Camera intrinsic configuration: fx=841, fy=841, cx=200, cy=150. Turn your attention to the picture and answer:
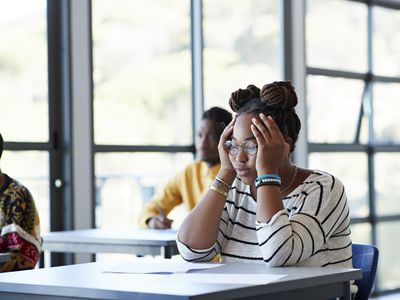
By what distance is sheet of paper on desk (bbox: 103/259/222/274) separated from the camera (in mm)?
2193

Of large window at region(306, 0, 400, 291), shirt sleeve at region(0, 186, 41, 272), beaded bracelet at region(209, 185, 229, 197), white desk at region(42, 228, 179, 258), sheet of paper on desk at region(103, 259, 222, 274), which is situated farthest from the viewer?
large window at region(306, 0, 400, 291)

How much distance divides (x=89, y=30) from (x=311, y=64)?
2240 millimetres

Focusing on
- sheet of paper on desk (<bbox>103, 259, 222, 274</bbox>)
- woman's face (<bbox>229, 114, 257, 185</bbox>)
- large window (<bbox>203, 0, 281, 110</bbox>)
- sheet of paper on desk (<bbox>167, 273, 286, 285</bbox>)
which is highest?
large window (<bbox>203, 0, 281, 110</bbox>)

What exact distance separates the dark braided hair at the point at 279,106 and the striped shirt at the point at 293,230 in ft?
0.51

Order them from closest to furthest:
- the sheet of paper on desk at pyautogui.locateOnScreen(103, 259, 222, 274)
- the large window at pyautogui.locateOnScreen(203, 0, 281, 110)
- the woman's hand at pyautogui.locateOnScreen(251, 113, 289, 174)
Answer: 1. the sheet of paper on desk at pyautogui.locateOnScreen(103, 259, 222, 274)
2. the woman's hand at pyautogui.locateOnScreen(251, 113, 289, 174)
3. the large window at pyautogui.locateOnScreen(203, 0, 281, 110)

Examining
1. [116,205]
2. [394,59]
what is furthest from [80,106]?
[394,59]

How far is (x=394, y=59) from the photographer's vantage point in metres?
7.25

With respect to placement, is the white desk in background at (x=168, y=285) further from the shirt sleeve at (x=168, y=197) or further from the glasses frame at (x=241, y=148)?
the shirt sleeve at (x=168, y=197)

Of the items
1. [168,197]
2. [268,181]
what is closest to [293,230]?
[268,181]

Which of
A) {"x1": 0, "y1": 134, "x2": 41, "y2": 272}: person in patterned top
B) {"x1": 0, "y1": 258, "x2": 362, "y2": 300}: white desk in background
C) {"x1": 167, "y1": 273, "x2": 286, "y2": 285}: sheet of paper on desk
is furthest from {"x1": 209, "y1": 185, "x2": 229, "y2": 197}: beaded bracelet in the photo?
{"x1": 0, "y1": 134, "x2": 41, "y2": 272}: person in patterned top

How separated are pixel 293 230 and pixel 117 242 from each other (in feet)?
5.80

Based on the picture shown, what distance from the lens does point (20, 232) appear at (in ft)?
10.7

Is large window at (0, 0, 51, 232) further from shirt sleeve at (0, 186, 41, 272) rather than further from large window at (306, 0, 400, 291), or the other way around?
large window at (306, 0, 400, 291)

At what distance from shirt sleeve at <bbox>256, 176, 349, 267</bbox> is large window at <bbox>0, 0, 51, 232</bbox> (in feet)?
8.23
